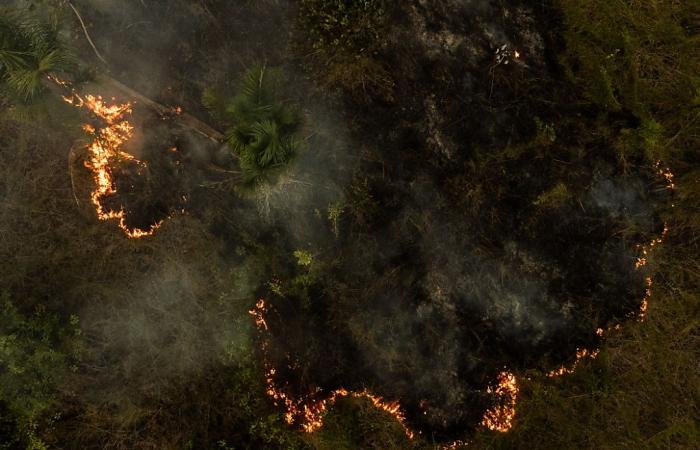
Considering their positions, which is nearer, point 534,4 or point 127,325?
point 534,4

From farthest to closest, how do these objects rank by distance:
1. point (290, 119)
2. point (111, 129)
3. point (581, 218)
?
point (111, 129)
point (581, 218)
point (290, 119)

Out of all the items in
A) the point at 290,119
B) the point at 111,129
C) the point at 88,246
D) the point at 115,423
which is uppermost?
the point at 290,119

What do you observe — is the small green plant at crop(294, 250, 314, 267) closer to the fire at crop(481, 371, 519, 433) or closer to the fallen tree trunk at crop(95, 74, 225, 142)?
the fallen tree trunk at crop(95, 74, 225, 142)

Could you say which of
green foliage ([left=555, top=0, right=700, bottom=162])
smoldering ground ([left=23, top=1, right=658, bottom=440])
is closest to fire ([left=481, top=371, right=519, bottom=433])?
smoldering ground ([left=23, top=1, right=658, bottom=440])

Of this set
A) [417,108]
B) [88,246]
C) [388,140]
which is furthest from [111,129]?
[417,108]

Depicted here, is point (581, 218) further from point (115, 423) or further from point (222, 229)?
point (115, 423)

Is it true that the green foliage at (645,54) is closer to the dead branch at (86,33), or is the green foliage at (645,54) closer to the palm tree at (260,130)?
the palm tree at (260,130)

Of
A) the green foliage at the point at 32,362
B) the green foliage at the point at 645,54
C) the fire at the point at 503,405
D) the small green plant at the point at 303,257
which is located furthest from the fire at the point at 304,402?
the green foliage at the point at 645,54

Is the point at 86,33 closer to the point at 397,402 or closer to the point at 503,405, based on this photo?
the point at 397,402
